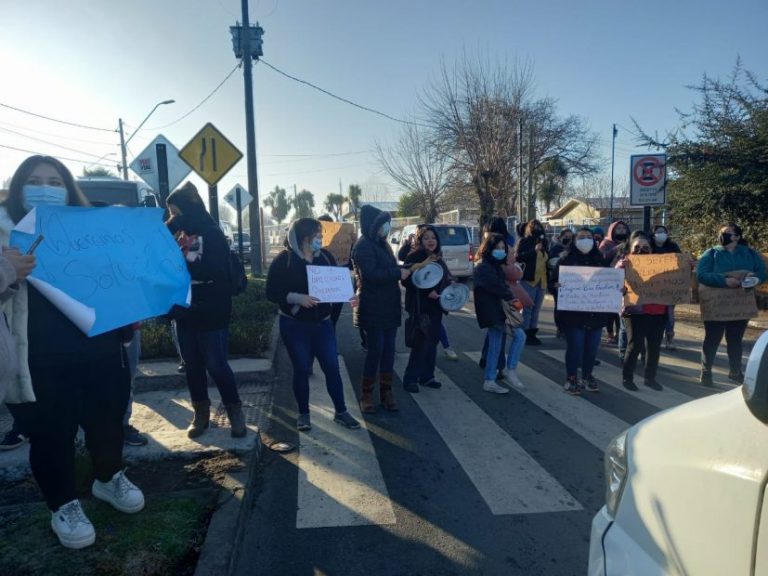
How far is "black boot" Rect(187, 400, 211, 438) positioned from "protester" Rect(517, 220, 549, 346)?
5.40 m

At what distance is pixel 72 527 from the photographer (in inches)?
105

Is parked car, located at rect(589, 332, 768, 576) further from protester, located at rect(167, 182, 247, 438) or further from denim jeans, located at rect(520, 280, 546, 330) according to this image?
denim jeans, located at rect(520, 280, 546, 330)

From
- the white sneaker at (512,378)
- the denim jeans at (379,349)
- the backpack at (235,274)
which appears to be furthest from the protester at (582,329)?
the backpack at (235,274)

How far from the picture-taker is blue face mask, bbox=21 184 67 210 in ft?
8.89

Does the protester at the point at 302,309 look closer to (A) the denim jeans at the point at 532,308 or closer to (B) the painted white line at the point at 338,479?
(B) the painted white line at the point at 338,479

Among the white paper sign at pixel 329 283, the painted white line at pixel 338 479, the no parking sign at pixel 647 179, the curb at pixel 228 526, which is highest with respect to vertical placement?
the no parking sign at pixel 647 179

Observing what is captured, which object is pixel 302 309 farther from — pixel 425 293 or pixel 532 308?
pixel 532 308

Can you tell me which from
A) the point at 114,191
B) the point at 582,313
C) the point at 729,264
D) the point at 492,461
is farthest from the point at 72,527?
the point at 114,191

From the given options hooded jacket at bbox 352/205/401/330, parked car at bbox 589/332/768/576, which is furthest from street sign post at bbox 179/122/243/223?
parked car at bbox 589/332/768/576

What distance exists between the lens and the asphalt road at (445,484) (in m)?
2.88

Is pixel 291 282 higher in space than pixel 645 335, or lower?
higher

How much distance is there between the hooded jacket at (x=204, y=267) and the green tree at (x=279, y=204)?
98.8 m

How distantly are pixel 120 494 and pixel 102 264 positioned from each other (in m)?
1.39

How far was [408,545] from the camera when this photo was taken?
2.96 meters
